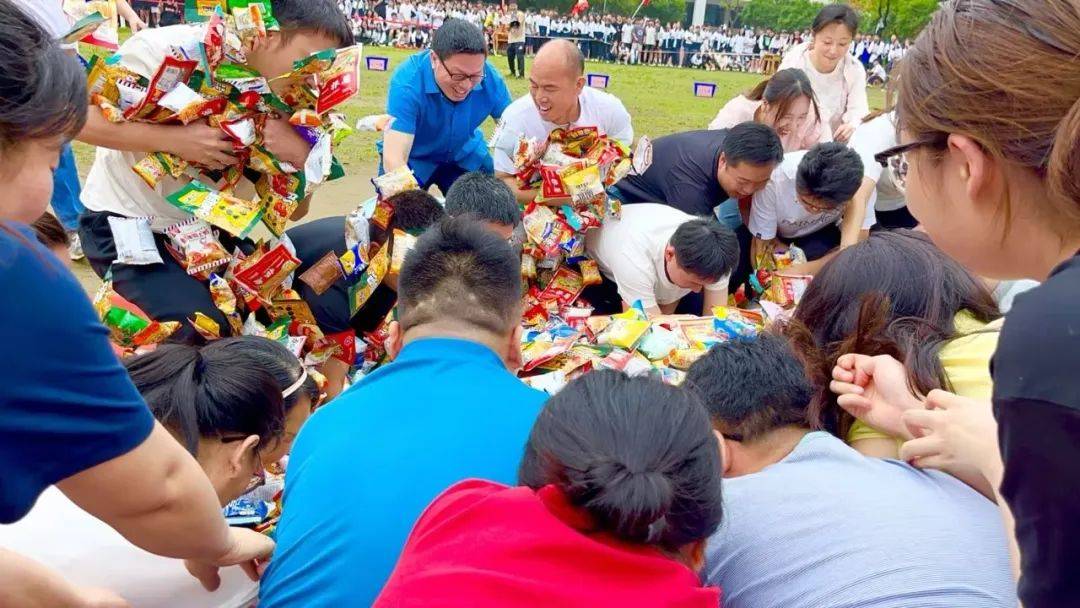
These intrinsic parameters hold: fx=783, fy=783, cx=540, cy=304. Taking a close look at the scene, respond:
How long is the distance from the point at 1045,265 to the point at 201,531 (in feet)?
4.03

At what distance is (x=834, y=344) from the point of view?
1764 millimetres

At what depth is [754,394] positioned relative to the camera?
1.50 metres

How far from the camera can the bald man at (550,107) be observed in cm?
354

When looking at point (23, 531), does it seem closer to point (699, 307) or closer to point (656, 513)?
point (656, 513)

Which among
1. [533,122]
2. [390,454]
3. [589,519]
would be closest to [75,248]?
[533,122]

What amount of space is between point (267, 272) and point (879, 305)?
6.12 ft

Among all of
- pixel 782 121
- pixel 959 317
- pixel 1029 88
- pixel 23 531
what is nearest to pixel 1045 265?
pixel 1029 88

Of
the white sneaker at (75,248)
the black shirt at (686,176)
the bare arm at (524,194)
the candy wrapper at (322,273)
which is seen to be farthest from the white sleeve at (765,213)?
the white sneaker at (75,248)

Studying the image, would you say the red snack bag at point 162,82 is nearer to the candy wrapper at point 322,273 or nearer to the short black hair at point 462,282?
the candy wrapper at point 322,273

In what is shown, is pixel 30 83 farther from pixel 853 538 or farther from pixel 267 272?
pixel 267 272

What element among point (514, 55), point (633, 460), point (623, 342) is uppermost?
point (633, 460)

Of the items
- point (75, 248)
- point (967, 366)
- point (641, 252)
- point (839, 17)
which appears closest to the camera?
point (967, 366)

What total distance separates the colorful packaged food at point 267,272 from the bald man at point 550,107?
1236mm

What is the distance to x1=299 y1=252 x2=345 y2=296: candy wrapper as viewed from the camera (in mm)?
2715
